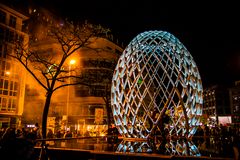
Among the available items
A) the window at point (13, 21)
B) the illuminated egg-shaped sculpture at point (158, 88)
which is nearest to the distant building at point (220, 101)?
the window at point (13, 21)

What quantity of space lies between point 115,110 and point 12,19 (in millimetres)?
34375

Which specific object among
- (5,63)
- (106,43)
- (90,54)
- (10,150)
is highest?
(106,43)

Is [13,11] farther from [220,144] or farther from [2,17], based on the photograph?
[220,144]

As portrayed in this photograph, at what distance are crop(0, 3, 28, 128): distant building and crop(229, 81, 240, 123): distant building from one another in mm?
74720

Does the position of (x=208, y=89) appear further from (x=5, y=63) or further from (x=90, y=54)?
(x=5, y=63)

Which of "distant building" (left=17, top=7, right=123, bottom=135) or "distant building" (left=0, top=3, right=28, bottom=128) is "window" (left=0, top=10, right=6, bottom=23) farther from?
"distant building" (left=17, top=7, right=123, bottom=135)

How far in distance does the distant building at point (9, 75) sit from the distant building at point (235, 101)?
245 feet

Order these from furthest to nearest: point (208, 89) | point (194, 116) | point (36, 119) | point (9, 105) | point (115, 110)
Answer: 1. point (208, 89)
2. point (36, 119)
3. point (9, 105)
4. point (115, 110)
5. point (194, 116)

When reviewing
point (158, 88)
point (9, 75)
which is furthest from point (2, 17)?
point (158, 88)

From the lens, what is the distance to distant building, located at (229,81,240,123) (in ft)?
280

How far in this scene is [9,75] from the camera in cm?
3716

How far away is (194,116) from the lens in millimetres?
11203

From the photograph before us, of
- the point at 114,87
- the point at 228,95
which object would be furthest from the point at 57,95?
the point at 228,95

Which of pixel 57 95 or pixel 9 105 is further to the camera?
pixel 57 95
